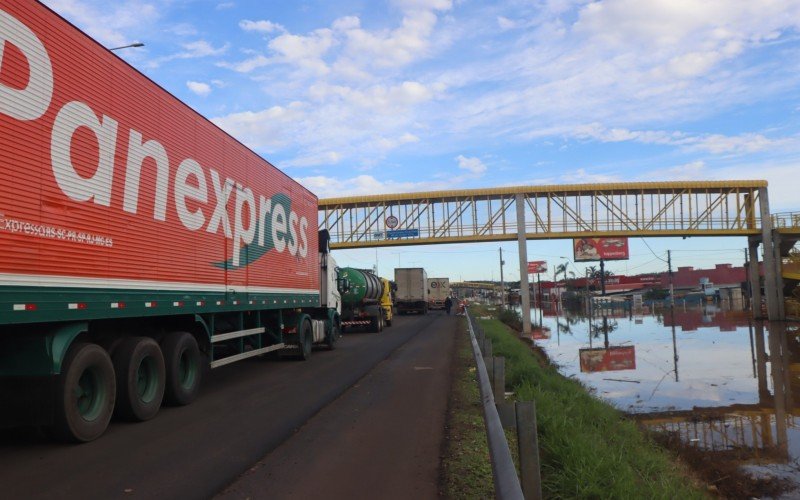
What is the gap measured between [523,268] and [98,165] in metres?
23.4

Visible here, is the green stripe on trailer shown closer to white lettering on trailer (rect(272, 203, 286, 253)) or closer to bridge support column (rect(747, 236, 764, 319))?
white lettering on trailer (rect(272, 203, 286, 253))

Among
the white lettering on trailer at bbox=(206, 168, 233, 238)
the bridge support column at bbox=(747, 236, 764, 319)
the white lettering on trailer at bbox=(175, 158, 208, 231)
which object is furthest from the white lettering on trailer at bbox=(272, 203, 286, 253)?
the bridge support column at bbox=(747, 236, 764, 319)

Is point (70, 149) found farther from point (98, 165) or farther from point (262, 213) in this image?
point (262, 213)

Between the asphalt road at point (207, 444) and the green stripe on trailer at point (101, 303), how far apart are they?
4.93 feet

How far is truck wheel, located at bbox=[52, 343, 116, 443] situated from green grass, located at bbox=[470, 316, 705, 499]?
5176mm

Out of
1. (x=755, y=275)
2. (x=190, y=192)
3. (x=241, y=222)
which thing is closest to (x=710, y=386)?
(x=241, y=222)

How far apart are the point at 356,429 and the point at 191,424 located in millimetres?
2317

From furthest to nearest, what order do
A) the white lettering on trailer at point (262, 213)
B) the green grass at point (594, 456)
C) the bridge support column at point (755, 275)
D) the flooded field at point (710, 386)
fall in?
the bridge support column at point (755, 275) < the white lettering on trailer at point (262, 213) < the flooded field at point (710, 386) < the green grass at point (594, 456)

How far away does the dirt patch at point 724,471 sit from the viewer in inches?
272

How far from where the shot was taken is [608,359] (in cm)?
1936

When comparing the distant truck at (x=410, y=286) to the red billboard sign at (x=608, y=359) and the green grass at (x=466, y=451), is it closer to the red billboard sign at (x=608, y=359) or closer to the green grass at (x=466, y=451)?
the red billboard sign at (x=608, y=359)

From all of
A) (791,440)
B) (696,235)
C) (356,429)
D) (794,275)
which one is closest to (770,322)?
(794,275)

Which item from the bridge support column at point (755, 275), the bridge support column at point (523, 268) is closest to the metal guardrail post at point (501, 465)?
the bridge support column at point (523, 268)

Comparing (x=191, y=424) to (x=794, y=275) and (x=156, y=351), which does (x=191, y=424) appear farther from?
(x=794, y=275)
